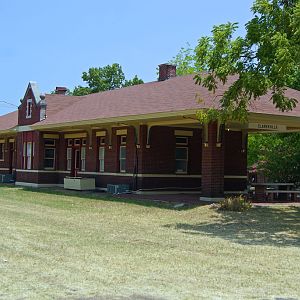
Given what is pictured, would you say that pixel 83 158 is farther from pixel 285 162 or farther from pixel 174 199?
pixel 285 162

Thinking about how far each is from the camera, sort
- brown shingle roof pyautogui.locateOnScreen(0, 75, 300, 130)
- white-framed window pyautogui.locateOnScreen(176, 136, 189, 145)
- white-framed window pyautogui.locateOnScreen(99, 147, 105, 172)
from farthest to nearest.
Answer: white-framed window pyautogui.locateOnScreen(99, 147, 105, 172) < white-framed window pyautogui.locateOnScreen(176, 136, 189, 145) < brown shingle roof pyautogui.locateOnScreen(0, 75, 300, 130)

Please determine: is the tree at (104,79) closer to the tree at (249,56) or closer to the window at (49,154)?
the window at (49,154)

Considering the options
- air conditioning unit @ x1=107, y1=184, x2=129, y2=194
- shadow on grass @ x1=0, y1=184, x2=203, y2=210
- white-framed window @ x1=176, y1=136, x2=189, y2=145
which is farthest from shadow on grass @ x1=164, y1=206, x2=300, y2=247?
air conditioning unit @ x1=107, y1=184, x2=129, y2=194

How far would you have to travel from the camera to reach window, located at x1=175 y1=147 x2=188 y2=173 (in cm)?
2752

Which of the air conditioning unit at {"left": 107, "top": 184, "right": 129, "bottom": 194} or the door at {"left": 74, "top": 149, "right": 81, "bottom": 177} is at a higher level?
the door at {"left": 74, "top": 149, "right": 81, "bottom": 177}

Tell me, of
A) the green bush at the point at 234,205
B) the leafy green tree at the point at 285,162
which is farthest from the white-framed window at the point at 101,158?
the green bush at the point at 234,205

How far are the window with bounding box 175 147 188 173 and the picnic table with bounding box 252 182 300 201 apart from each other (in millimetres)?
4190

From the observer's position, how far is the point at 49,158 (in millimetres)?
34781

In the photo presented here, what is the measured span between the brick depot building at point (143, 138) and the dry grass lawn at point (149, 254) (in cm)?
405

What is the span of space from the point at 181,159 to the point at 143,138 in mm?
2409

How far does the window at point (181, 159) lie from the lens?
27516 mm

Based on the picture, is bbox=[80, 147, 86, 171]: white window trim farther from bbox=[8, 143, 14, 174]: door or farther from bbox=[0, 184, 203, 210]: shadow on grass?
bbox=[8, 143, 14, 174]: door

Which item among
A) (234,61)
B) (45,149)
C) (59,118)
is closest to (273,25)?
(234,61)

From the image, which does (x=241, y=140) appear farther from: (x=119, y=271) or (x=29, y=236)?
(x=119, y=271)
